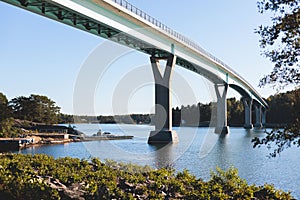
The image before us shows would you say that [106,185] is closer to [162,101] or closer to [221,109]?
[162,101]

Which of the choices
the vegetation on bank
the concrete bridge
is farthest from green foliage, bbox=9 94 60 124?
the vegetation on bank

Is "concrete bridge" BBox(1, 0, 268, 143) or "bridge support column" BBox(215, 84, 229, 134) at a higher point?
"concrete bridge" BBox(1, 0, 268, 143)

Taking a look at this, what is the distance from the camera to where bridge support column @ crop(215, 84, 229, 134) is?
85688 mm

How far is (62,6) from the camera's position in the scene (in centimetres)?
3078

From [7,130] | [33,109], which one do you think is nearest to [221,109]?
[33,109]

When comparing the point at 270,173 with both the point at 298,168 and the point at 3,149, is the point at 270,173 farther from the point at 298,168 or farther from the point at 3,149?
the point at 3,149

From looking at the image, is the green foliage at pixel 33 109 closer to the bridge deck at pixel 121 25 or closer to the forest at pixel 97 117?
the forest at pixel 97 117

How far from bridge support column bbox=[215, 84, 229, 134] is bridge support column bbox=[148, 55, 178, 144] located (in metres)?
34.1

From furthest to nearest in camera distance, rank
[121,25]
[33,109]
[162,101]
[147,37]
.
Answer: [33,109]
[162,101]
[147,37]
[121,25]

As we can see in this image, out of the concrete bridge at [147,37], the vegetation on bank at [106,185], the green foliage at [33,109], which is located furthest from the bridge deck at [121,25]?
the green foliage at [33,109]

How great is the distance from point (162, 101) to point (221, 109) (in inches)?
1510

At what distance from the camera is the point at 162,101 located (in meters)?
53.6

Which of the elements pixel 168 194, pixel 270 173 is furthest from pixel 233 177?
pixel 270 173

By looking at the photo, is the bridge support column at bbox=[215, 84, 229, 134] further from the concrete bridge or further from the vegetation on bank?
the vegetation on bank
